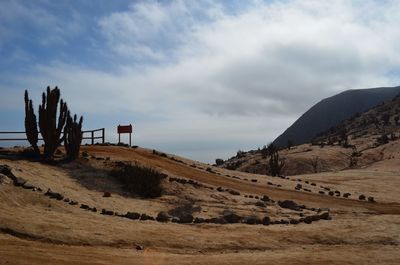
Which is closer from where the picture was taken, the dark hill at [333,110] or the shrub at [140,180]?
the shrub at [140,180]

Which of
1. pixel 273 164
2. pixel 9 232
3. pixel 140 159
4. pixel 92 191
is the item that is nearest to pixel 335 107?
pixel 273 164

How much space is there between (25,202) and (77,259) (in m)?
6.13

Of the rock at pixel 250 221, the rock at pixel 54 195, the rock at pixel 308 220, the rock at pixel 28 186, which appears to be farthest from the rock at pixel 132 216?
the rock at pixel 308 220

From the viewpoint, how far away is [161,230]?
50.1 feet

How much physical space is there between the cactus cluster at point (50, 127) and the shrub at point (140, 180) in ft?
10.9

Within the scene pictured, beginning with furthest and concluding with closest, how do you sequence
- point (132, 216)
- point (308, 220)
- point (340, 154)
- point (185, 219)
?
point (340, 154) → point (308, 220) → point (185, 219) → point (132, 216)

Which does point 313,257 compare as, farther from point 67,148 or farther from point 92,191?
point 67,148

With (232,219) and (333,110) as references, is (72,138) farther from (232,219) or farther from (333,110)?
(333,110)

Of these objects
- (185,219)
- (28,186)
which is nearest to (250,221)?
(185,219)

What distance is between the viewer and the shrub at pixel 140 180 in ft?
76.5

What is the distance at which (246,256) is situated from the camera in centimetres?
1355

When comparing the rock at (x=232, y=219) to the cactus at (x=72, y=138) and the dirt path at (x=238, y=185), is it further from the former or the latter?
the cactus at (x=72, y=138)

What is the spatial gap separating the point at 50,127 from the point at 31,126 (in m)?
0.98

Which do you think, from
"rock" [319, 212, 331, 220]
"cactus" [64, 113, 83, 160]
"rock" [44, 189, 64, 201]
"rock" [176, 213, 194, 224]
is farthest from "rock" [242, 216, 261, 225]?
"cactus" [64, 113, 83, 160]
